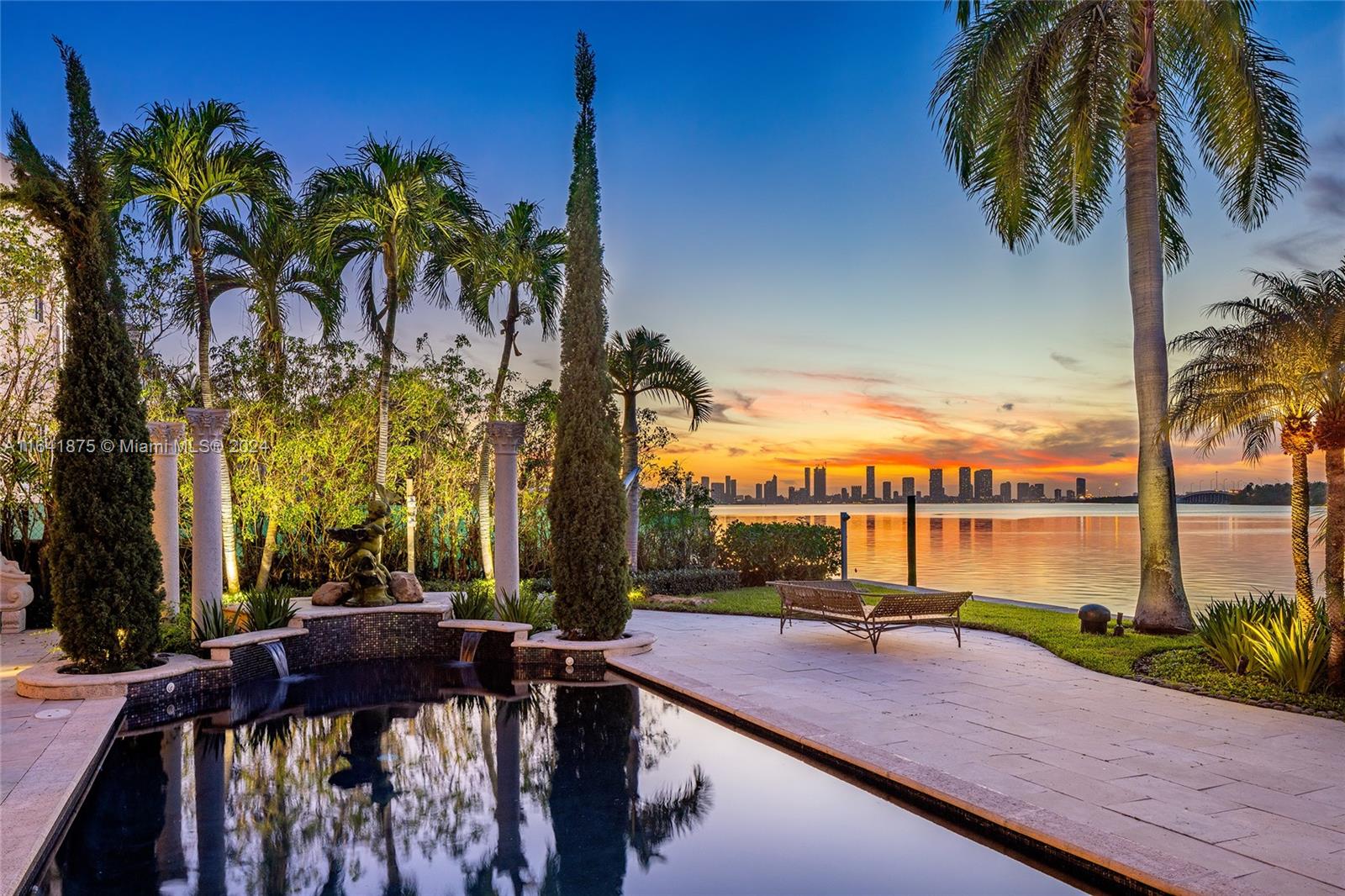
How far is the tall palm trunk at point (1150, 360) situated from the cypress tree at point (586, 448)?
6.72 m

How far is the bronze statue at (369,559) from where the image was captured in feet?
37.1

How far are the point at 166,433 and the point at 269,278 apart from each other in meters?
4.80

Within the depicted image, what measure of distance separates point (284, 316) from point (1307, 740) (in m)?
15.8

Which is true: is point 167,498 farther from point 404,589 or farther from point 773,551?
point 773,551

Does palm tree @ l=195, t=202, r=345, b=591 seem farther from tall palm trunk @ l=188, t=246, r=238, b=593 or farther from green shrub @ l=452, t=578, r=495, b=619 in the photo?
green shrub @ l=452, t=578, r=495, b=619

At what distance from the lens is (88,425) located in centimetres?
772

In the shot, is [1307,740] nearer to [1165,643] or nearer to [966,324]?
[1165,643]

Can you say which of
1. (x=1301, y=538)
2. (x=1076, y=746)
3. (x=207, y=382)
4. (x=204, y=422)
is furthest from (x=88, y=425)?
(x=1301, y=538)

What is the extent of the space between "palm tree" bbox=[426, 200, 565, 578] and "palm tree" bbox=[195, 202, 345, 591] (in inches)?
85.1

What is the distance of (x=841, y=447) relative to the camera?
31.0 m

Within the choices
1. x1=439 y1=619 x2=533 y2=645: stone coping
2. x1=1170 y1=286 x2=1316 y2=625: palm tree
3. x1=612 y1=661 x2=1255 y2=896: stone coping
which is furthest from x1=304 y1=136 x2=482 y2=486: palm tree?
x1=1170 y1=286 x2=1316 y2=625: palm tree

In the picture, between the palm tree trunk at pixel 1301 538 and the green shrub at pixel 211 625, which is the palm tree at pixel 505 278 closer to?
the green shrub at pixel 211 625

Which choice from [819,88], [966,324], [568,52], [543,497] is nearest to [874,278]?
[966,324]

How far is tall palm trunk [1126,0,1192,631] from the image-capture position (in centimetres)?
1050
